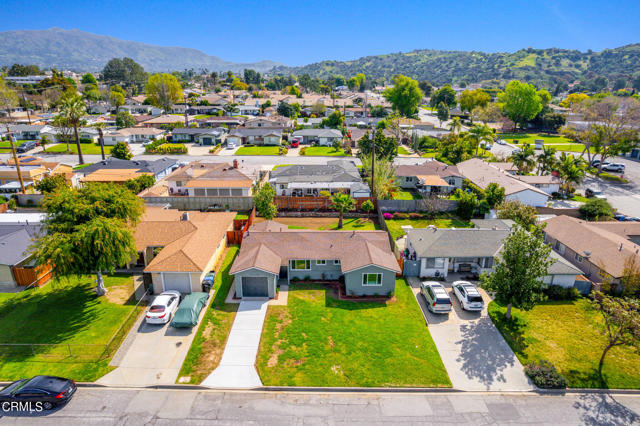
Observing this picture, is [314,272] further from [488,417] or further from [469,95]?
[469,95]

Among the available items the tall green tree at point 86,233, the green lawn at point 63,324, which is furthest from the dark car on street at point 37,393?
the tall green tree at point 86,233

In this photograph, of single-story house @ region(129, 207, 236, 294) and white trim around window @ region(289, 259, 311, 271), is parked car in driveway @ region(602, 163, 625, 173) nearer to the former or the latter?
white trim around window @ region(289, 259, 311, 271)

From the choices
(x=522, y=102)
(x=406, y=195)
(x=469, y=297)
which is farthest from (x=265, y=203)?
(x=522, y=102)

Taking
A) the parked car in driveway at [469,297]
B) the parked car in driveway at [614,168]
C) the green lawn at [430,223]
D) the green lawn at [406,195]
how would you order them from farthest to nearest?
the parked car in driveway at [614,168] < the green lawn at [406,195] < the green lawn at [430,223] < the parked car in driveway at [469,297]

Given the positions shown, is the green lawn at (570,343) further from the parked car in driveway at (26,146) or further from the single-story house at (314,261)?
the parked car in driveway at (26,146)

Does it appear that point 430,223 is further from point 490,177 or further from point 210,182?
point 210,182

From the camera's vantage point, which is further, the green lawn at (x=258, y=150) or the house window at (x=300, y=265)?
the green lawn at (x=258, y=150)
